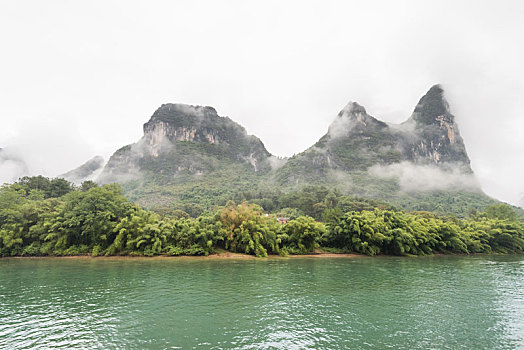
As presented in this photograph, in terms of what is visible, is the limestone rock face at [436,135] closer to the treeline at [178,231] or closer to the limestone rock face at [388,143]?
the limestone rock face at [388,143]

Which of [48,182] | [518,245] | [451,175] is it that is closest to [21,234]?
[48,182]

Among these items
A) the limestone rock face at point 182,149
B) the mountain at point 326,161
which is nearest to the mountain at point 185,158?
the limestone rock face at point 182,149

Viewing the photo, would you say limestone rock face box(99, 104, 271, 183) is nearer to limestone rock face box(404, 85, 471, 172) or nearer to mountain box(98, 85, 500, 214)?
mountain box(98, 85, 500, 214)

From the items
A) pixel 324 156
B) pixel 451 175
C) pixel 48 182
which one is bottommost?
pixel 48 182

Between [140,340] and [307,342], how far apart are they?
556 cm

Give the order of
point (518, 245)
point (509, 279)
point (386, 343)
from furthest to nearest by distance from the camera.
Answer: point (518, 245) → point (509, 279) → point (386, 343)

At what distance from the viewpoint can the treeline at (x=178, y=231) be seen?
31.5 metres

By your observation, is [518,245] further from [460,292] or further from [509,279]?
[460,292]

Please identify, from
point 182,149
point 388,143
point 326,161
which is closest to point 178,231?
point 326,161

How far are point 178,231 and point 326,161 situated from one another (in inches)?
5398

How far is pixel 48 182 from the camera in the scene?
152ft

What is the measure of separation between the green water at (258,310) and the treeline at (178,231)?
9662mm

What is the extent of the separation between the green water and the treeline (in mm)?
9662

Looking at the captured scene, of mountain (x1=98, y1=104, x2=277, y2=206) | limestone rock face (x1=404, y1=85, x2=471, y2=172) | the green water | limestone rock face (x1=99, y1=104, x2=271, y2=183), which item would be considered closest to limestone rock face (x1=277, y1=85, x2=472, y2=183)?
limestone rock face (x1=404, y1=85, x2=471, y2=172)
